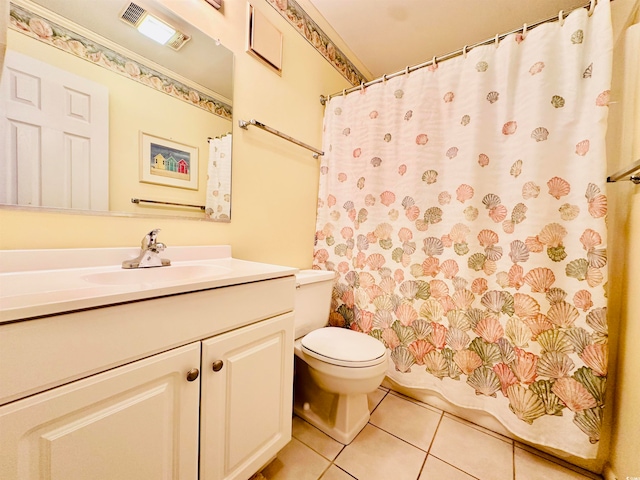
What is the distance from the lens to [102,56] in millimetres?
849

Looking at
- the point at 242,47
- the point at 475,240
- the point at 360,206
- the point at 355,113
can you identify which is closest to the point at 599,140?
the point at 475,240

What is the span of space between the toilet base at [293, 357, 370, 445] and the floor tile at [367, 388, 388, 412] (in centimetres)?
11

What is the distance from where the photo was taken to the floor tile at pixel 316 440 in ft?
3.61

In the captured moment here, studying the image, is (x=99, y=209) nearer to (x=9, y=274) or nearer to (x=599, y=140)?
(x=9, y=274)

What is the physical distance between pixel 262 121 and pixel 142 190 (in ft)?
2.23

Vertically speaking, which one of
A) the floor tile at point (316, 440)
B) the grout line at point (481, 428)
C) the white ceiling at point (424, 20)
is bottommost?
the floor tile at point (316, 440)

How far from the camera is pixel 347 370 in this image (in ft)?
3.41

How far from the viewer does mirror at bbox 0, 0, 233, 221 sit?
2.40ft

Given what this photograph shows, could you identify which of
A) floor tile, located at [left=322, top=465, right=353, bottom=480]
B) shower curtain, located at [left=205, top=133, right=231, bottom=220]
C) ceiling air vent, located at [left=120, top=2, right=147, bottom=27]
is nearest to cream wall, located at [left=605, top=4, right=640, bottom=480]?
floor tile, located at [left=322, top=465, right=353, bottom=480]

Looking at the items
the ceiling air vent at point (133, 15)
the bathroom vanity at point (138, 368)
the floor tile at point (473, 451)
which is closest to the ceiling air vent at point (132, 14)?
the ceiling air vent at point (133, 15)

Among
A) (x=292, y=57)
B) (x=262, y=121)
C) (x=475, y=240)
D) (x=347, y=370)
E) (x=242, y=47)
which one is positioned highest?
(x=292, y=57)

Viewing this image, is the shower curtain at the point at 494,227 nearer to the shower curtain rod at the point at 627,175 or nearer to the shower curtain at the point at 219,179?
the shower curtain rod at the point at 627,175

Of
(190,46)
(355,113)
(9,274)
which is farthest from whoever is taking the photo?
(355,113)

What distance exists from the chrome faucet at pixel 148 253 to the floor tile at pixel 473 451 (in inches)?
54.5
